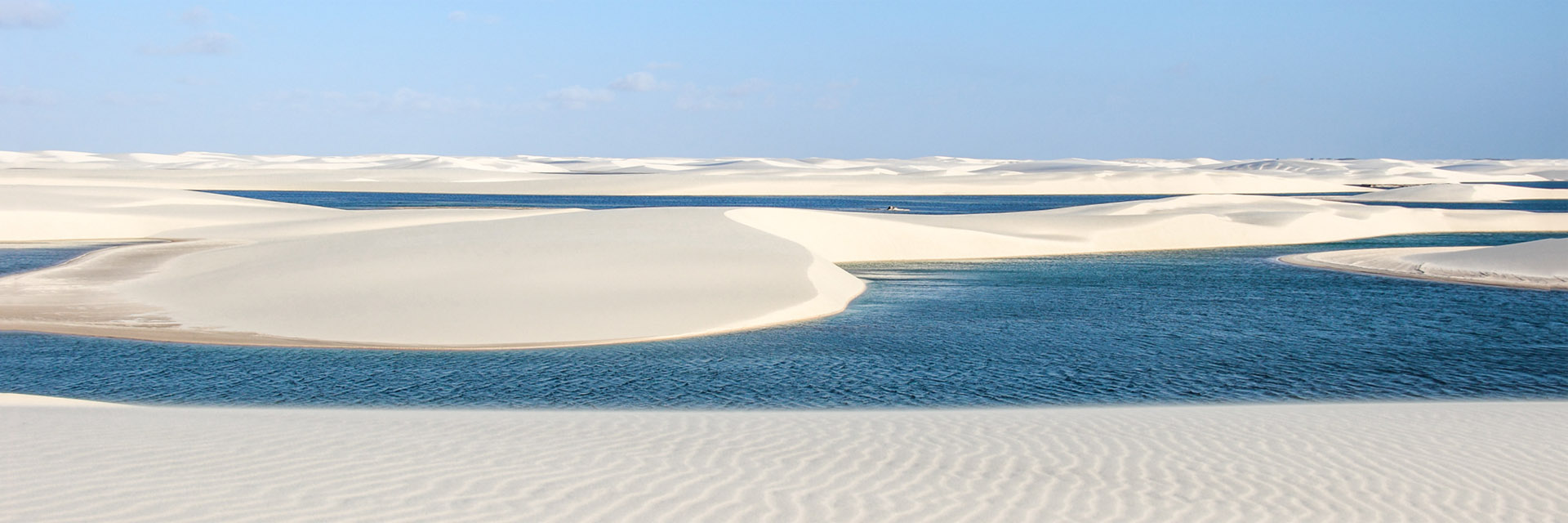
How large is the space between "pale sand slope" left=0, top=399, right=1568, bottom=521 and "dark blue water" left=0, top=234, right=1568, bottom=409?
2.45 meters

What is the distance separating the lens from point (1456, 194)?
3054 inches

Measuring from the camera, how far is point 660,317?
55.0 feet

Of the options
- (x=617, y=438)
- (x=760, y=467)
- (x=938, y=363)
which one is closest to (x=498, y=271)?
(x=938, y=363)

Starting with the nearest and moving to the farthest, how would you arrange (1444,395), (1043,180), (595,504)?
(595,504), (1444,395), (1043,180)

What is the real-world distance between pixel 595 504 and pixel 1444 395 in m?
9.64

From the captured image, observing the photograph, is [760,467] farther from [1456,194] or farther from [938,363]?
[1456,194]

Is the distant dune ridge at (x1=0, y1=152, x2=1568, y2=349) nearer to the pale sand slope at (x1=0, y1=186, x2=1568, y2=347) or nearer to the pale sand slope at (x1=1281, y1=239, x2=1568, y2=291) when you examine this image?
the pale sand slope at (x1=0, y1=186, x2=1568, y2=347)

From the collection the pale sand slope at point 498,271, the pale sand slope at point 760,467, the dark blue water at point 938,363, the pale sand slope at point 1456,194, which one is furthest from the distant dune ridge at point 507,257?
the pale sand slope at point 1456,194

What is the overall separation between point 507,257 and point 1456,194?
73.6 metres

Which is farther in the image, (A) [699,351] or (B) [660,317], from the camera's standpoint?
(B) [660,317]

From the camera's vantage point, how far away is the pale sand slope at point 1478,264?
2522 cm

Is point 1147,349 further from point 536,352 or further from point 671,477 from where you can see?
point 671,477

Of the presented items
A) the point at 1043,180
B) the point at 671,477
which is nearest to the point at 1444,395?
the point at 671,477

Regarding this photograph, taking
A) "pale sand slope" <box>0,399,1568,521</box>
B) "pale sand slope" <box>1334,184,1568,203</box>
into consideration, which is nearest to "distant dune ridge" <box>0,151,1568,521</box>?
"pale sand slope" <box>0,399,1568,521</box>
